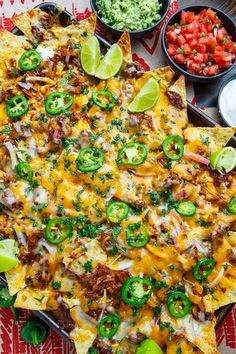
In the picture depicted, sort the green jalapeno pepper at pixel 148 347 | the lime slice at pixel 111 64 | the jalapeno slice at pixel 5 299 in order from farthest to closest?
the jalapeno slice at pixel 5 299, the lime slice at pixel 111 64, the green jalapeno pepper at pixel 148 347

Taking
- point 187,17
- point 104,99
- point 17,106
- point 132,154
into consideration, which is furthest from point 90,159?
point 187,17

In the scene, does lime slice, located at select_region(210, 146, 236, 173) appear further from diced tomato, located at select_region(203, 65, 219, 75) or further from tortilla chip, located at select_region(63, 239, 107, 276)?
tortilla chip, located at select_region(63, 239, 107, 276)

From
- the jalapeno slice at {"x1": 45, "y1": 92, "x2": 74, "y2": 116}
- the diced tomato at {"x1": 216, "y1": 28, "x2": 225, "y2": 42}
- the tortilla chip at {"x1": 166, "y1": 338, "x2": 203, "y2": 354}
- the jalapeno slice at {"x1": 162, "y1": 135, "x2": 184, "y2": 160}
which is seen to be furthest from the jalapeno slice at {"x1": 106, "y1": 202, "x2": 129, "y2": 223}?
the diced tomato at {"x1": 216, "y1": 28, "x2": 225, "y2": 42}

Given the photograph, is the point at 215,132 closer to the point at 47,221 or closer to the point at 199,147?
the point at 199,147

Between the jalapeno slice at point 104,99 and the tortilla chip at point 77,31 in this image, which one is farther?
the tortilla chip at point 77,31

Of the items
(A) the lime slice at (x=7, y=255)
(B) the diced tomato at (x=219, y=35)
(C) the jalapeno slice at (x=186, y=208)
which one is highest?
(B) the diced tomato at (x=219, y=35)

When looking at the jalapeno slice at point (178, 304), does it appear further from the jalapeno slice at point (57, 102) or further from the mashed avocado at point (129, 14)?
the mashed avocado at point (129, 14)

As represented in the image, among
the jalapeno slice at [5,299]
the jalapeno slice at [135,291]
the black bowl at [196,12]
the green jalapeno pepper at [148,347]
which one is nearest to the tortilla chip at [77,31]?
the black bowl at [196,12]
